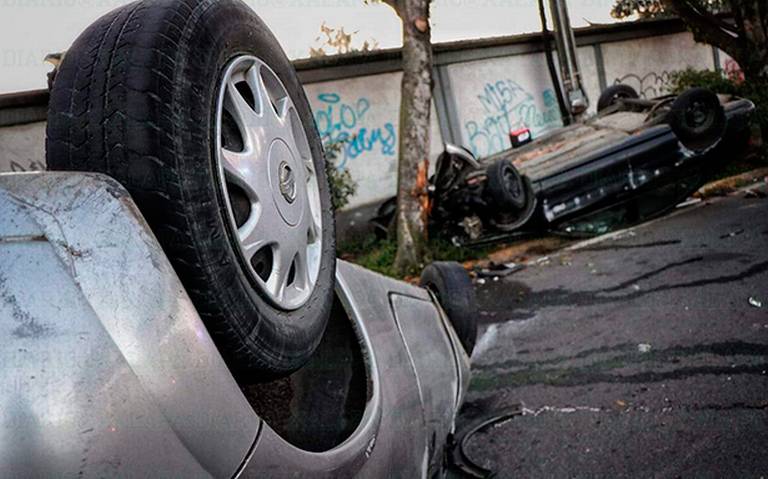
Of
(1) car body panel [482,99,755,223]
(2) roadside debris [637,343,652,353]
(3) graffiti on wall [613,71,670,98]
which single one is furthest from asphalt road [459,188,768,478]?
(3) graffiti on wall [613,71,670,98]

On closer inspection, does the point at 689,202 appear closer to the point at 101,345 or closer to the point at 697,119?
the point at 697,119

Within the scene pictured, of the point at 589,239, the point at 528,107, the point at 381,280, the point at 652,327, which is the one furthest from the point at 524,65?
the point at 381,280

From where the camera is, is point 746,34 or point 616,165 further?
point 746,34

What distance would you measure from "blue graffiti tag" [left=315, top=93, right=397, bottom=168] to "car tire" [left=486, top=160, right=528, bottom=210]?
358 cm

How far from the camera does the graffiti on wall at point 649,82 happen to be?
557 inches

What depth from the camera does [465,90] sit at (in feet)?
37.6

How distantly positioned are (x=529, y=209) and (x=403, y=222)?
1.44 metres

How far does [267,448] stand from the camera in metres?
1.07

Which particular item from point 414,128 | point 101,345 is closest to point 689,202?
point 414,128

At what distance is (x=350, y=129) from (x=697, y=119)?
195 inches

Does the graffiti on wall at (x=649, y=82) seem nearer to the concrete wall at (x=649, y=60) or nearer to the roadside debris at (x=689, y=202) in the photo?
the concrete wall at (x=649, y=60)

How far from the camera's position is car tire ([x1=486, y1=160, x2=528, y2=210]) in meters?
6.54

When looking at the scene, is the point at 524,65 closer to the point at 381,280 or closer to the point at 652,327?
the point at 652,327

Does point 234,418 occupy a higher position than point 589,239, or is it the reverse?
point 234,418
